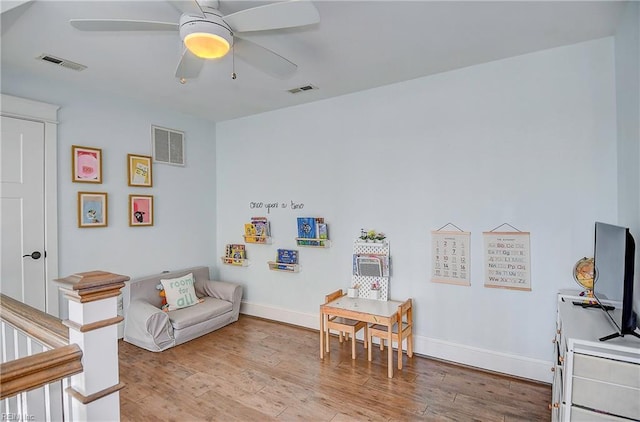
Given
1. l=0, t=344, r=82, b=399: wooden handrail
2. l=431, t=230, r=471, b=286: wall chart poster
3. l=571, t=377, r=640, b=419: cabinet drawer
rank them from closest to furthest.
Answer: l=0, t=344, r=82, b=399: wooden handrail, l=571, t=377, r=640, b=419: cabinet drawer, l=431, t=230, r=471, b=286: wall chart poster

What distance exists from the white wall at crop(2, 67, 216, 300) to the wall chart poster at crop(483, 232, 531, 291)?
361 cm

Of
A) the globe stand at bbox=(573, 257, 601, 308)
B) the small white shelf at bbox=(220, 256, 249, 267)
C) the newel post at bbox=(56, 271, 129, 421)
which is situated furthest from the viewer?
the small white shelf at bbox=(220, 256, 249, 267)

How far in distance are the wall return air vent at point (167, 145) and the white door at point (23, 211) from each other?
1130mm

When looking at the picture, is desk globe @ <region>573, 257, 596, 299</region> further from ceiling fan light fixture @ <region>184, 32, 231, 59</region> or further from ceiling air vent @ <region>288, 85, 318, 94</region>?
ceiling fan light fixture @ <region>184, 32, 231, 59</region>

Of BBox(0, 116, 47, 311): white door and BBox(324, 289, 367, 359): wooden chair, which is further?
BBox(324, 289, 367, 359): wooden chair

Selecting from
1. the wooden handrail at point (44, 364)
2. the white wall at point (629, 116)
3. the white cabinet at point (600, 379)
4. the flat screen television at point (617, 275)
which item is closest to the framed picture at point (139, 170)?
the wooden handrail at point (44, 364)

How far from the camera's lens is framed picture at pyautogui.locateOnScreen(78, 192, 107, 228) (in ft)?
11.2

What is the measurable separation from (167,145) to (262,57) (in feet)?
8.44

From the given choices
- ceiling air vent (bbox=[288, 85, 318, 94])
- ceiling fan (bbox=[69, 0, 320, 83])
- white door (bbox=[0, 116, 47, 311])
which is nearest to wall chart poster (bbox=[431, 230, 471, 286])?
ceiling air vent (bbox=[288, 85, 318, 94])

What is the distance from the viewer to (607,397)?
1491 mm

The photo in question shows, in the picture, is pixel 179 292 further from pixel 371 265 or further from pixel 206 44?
pixel 206 44

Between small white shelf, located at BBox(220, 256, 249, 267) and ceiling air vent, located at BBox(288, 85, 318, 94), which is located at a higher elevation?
ceiling air vent, located at BBox(288, 85, 318, 94)

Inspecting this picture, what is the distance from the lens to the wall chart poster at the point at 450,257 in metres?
3.02

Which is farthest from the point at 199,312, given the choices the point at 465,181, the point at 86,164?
the point at 465,181
